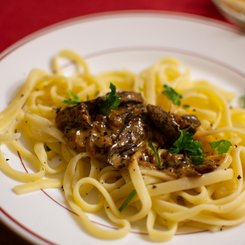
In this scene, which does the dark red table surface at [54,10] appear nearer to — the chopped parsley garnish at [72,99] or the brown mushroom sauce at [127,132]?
the chopped parsley garnish at [72,99]

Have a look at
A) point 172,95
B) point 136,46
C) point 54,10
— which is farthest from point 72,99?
point 54,10

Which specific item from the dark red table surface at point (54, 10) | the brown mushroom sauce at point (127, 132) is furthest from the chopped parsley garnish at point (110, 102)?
the dark red table surface at point (54, 10)

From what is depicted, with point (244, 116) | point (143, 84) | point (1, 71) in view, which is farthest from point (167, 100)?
point (1, 71)

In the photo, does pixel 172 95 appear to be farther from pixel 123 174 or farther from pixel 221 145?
pixel 123 174

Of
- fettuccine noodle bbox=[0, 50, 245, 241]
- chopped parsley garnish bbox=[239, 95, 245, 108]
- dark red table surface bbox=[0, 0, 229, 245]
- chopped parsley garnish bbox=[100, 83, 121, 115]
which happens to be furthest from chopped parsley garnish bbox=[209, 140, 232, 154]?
dark red table surface bbox=[0, 0, 229, 245]

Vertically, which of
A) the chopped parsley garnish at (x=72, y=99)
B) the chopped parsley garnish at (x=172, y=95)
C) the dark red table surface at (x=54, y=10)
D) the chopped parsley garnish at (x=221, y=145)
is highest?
the dark red table surface at (x=54, y=10)

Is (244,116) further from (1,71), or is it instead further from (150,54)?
(1,71)
